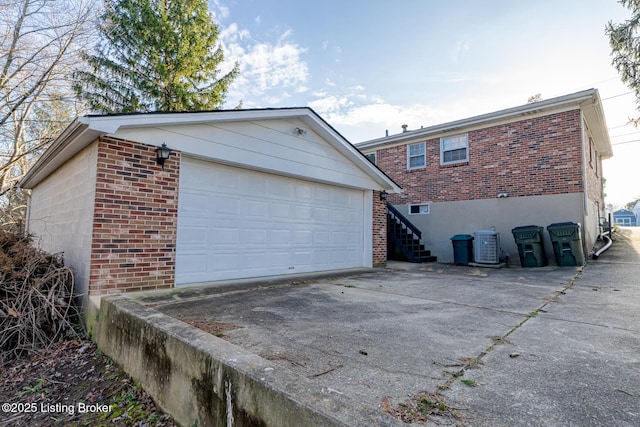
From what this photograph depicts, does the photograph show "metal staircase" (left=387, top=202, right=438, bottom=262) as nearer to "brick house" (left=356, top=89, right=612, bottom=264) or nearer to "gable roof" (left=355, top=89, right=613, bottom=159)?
"brick house" (left=356, top=89, right=612, bottom=264)

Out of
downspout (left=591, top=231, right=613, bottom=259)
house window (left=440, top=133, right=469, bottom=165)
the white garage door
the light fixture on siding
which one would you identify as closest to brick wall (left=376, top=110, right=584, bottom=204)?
house window (left=440, top=133, right=469, bottom=165)

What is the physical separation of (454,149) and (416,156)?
1.41 m

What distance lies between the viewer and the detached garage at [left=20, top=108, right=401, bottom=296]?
14.5 ft

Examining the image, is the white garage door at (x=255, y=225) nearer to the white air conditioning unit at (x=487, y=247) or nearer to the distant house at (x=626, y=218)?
the white air conditioning unit at (x=487, y=247)

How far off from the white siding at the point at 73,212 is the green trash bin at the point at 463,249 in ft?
31.1

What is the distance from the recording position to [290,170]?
21.8 ft

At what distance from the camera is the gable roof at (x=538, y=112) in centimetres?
862

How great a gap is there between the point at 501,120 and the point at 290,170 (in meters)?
7.53

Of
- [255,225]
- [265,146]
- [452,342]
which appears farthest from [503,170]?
[452,342]

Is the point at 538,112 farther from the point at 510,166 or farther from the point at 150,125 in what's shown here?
the point at 150,125

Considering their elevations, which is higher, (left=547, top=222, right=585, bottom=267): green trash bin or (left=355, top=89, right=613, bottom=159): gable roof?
(left=355, top=89, right=613, bottom=159): gable roof

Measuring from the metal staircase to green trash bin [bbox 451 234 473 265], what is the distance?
1098 millimetres

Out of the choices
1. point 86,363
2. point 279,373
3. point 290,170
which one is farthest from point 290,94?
point 279,373

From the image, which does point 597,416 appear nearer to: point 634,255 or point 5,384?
point 5,384
